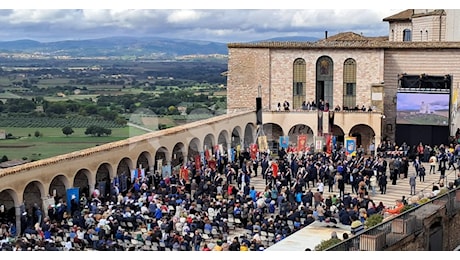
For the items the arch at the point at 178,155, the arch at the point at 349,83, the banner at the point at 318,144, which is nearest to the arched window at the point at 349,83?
the arch at the point at 349,83

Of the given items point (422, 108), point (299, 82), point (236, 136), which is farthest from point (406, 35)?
point (236, 136)

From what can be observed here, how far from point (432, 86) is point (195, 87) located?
3683 cm

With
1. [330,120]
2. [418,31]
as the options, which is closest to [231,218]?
[330,120]

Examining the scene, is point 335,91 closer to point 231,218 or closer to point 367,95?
point 367,95

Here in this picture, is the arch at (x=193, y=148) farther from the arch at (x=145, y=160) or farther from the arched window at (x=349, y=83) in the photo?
the arched window at (x=349, y=83)

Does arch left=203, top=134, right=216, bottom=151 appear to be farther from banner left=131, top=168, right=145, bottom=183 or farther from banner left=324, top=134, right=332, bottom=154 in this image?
banner left=131, top=168, right=145, bottom=183

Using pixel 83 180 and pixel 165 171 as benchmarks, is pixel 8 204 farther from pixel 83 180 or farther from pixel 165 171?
pixel 165 171

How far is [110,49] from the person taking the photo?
7919cm

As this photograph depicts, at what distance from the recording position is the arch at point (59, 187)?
26.6m

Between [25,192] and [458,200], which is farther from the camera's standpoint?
[25,192]

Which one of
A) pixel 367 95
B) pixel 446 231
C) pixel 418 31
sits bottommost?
pixel 446 231

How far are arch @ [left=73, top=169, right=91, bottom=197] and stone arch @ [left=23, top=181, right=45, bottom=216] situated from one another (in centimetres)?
209

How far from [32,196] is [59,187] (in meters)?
1.36

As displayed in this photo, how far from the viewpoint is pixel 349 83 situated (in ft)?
136
